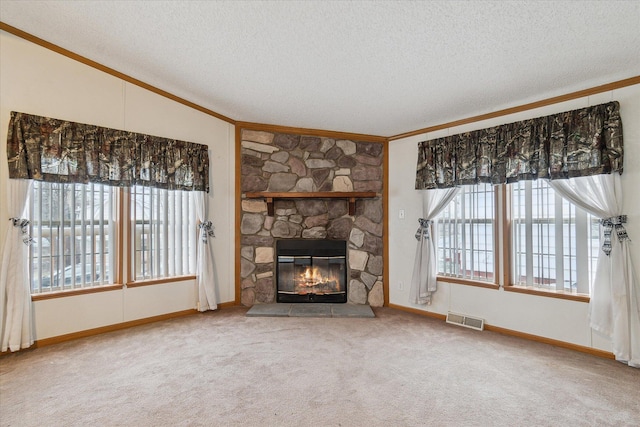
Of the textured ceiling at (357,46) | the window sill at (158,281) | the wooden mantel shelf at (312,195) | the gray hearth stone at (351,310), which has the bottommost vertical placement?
the gray hearth stone at (351,310)

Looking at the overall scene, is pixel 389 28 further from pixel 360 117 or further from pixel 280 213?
pixel 280 213

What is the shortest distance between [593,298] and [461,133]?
2.16 meters

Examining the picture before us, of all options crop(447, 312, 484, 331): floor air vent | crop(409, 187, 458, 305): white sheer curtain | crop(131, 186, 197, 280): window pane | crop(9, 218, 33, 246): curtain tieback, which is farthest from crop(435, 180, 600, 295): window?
crop(9, 218, 33, 246): curtain tieback

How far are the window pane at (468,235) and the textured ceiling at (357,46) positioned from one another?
104 centimetres

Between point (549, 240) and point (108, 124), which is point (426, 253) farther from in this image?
point (108, 124)

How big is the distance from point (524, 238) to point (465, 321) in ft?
3.81

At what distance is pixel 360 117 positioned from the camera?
397 centimetres

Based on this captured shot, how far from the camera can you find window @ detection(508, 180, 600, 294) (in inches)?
121

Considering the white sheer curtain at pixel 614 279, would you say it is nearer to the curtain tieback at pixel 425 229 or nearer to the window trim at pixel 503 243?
the window trim at pixel 503 243

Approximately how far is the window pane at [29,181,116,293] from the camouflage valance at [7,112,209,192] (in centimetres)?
19

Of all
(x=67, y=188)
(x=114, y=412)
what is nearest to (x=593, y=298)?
(x=114, y=412)

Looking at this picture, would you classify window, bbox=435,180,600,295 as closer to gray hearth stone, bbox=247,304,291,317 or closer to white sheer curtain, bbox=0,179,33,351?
gray hearth stone, bbox=247,304,291,317

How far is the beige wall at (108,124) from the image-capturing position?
284 cm

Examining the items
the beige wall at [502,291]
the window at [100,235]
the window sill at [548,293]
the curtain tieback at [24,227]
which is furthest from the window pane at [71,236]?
the window sill at [548,293]
